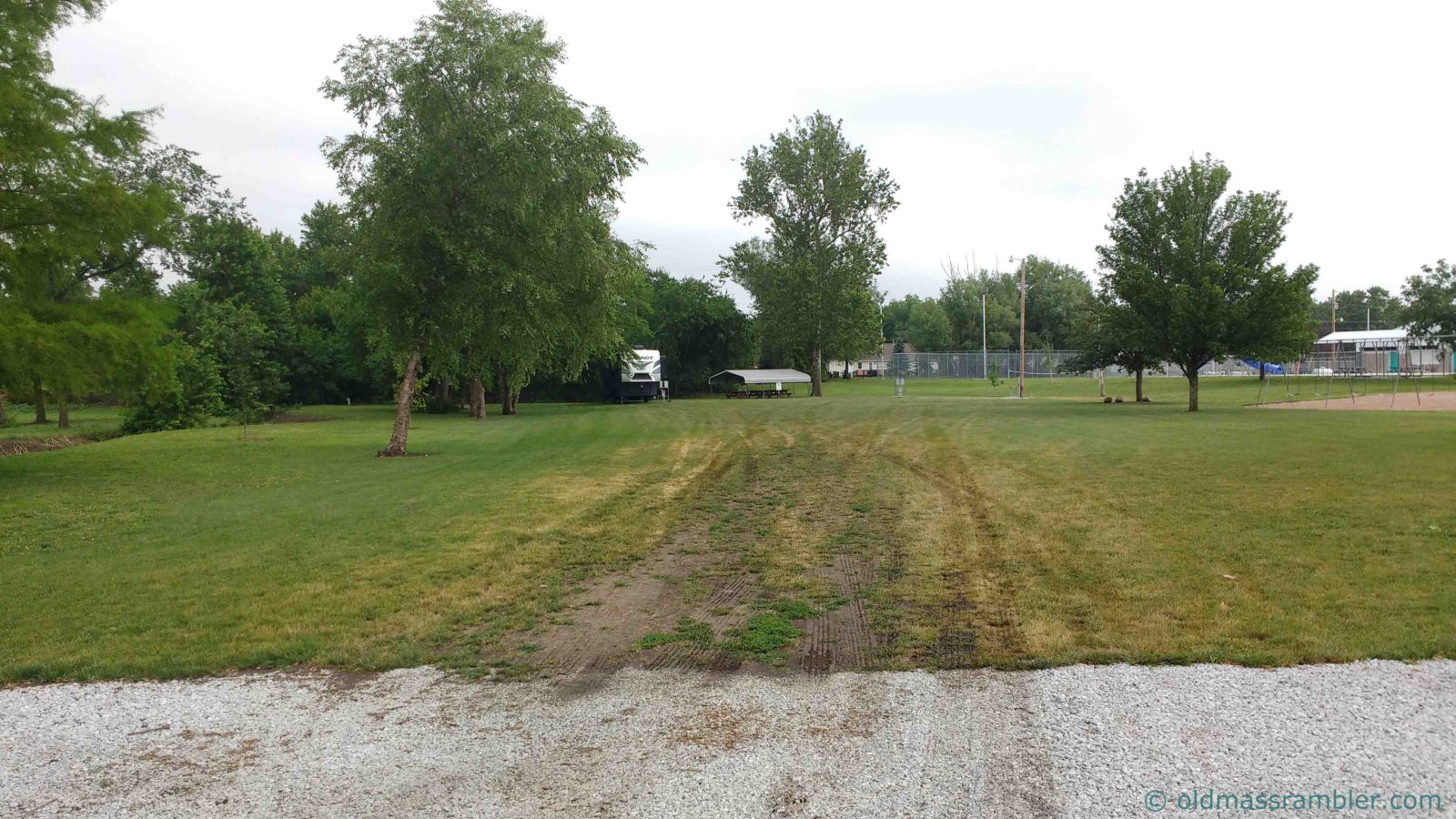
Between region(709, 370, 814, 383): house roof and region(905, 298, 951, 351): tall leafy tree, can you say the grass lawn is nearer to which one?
region(709, 370, 814, 383): house roof

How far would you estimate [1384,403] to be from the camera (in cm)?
3219

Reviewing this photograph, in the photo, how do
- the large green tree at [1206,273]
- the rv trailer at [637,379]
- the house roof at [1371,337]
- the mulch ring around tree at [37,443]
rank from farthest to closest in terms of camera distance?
the house roof at [1371,337]
the rv trailer at [637,379]
the large green tree at [1206,273]
the mulch ring around tree at [37,443]

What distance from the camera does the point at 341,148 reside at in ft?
63.8

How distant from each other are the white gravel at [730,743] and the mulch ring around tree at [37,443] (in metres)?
22.0

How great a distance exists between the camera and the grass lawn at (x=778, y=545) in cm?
614

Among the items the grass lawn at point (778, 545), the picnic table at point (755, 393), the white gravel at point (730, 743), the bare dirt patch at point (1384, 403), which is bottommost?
the white gravel at point (730, 743)

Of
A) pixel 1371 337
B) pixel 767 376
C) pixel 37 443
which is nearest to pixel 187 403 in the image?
pixel 37 443

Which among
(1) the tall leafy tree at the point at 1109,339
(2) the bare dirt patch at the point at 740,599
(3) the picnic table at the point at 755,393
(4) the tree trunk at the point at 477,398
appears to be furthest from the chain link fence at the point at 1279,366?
(2) the bare dirt patch at the point at 740,599

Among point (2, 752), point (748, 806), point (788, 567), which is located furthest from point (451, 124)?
point (748, 806)

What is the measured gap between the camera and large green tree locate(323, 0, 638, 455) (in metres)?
18.6

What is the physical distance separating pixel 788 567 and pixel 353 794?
4.86m

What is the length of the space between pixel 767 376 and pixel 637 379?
1633 centimetres

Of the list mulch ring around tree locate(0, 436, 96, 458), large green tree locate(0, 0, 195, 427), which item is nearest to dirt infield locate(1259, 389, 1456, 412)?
large green tree locate(0, 0, 195, 427)

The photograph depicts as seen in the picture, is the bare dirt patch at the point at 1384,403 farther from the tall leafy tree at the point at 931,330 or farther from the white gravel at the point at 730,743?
the tall leafy tree at the point at 931,330
